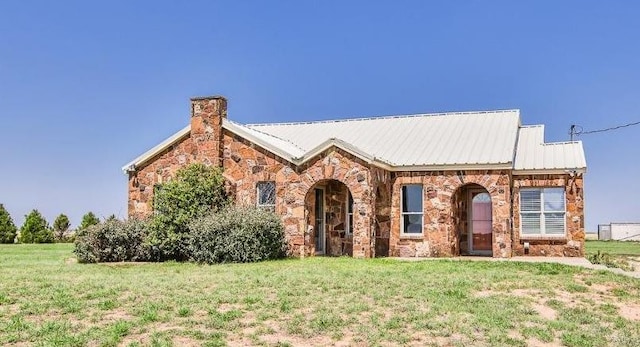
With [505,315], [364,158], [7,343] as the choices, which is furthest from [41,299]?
[364,158]

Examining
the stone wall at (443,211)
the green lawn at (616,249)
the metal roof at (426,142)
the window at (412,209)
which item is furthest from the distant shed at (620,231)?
the window at (412,209)

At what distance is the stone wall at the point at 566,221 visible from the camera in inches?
852

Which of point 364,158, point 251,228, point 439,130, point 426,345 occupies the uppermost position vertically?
point 439,130

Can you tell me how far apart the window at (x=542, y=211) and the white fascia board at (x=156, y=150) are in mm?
12066

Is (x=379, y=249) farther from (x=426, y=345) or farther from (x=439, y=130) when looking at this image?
(x=426, y=345)

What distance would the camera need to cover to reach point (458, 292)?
12.3 metres

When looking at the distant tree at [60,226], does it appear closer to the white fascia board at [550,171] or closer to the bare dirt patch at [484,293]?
the white fascia board at [550,171]

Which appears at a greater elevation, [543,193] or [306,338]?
[543,193]

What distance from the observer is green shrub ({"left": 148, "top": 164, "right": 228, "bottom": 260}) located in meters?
20.6

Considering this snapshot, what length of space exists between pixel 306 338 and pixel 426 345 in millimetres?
1701

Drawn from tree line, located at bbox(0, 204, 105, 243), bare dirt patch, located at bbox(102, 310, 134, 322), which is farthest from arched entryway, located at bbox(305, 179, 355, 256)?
tree line, located at bbox(0, 204, 105, 243)

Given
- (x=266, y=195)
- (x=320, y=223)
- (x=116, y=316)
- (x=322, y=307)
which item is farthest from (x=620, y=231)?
(x=116, y=316)

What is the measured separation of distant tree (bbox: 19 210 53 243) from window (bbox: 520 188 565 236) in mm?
24894

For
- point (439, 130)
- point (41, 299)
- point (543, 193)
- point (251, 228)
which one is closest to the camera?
point (41, 299)
